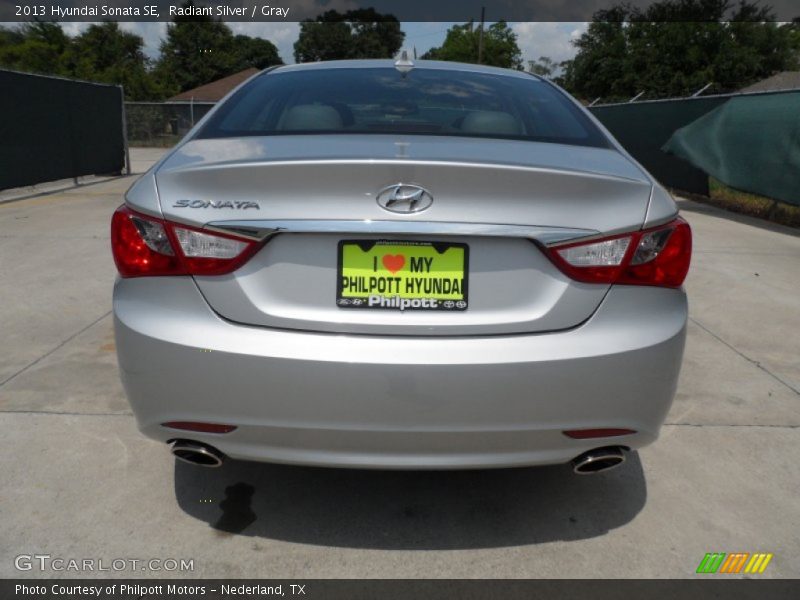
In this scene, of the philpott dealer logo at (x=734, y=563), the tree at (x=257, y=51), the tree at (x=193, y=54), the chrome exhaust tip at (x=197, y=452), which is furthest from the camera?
the tree at (x=257, y=51)

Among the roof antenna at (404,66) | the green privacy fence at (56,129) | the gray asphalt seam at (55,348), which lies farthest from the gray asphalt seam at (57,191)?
the roof antenna at (404,66)

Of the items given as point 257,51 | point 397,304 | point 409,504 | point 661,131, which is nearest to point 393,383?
point 397,304

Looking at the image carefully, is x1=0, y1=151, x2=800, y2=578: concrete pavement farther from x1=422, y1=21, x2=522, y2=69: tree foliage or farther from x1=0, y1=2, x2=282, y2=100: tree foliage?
x1=422, y1=21, x2=522, y2=69: tree foliage

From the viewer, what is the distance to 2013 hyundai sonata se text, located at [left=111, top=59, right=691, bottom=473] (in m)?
1.97

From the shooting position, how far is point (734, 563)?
7.77 ft

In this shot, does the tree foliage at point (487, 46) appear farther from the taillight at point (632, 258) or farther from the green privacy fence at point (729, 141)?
the taillight at point (632, 258)

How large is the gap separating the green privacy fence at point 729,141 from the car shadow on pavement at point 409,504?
7927 mm

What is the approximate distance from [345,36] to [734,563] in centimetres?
8988

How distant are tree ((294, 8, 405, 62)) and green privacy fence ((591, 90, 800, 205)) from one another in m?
75.4

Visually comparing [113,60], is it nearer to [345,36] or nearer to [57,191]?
[345,36]

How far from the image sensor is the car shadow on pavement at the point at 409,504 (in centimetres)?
247

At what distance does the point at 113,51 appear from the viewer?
6041 cm

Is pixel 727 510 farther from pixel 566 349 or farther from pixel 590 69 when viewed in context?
pixel 590 69
